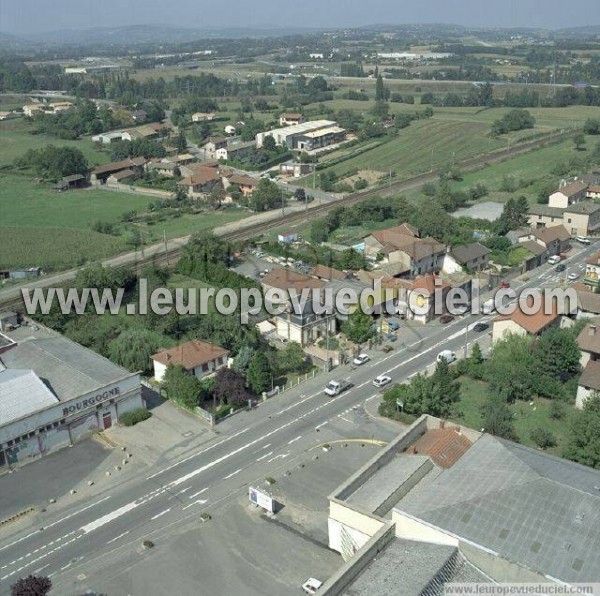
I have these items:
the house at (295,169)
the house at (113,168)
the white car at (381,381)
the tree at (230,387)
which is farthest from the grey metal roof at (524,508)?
the house at (113,168)

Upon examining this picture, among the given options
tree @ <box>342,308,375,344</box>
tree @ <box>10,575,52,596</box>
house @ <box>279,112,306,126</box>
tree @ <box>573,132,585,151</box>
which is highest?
house @ <box>279,112,306,126</box>

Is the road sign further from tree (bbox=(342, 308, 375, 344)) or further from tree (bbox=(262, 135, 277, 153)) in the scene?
tree (bbox=(262, 135, 277, 153))

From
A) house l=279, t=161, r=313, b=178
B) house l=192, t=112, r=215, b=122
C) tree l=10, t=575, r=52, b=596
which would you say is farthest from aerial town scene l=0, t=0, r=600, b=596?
house l=192, t=112, r=215, b=122

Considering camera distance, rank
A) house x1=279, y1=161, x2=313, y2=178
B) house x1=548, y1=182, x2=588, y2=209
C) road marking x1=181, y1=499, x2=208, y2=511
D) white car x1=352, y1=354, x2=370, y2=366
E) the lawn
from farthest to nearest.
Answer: house x1=279, y1=161, x2=313, y2=178
house x1=548, y1=182, x2=588, y2=209
white car x1=352, y1=354, x2=370, y2=366
the lawn
road marking x1=181, y1=499, x2=208, y2=511

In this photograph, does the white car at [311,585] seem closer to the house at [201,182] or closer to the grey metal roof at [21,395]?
the grey metal roof at [21,395]

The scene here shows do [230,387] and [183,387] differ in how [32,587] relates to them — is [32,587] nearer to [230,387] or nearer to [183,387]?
[183,387]

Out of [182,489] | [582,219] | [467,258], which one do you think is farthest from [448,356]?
[582,219]

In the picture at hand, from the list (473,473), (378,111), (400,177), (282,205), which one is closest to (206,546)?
(473,473)
